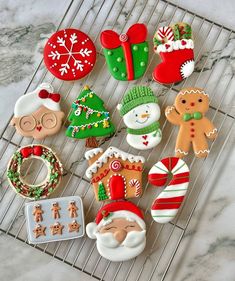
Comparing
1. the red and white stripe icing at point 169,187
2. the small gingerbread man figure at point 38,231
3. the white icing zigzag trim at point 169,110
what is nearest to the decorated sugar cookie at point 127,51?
the white icing zigzag trim at point 169,110

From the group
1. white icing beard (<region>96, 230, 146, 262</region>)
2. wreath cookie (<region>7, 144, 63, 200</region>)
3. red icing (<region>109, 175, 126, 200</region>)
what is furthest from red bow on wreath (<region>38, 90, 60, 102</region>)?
white icing beard (<region>96, 230, 146, 262</region>)

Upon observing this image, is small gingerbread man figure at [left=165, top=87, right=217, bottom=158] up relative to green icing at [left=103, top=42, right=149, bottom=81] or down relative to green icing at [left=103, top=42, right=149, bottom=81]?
down

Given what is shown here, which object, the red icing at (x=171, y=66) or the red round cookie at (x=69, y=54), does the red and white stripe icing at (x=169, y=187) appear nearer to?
the red icing at (x=171, y=66)

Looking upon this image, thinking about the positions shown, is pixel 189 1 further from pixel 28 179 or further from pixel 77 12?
pixel 28 179

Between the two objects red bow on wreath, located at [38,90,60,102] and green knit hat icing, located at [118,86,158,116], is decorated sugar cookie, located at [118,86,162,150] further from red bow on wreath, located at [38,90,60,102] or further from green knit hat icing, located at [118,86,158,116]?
red bow on wreath, located at [38,90,60,102]

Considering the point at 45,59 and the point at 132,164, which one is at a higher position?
the point at 45,59

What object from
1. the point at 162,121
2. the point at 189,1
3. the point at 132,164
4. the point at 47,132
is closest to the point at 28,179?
the point at 47,132
